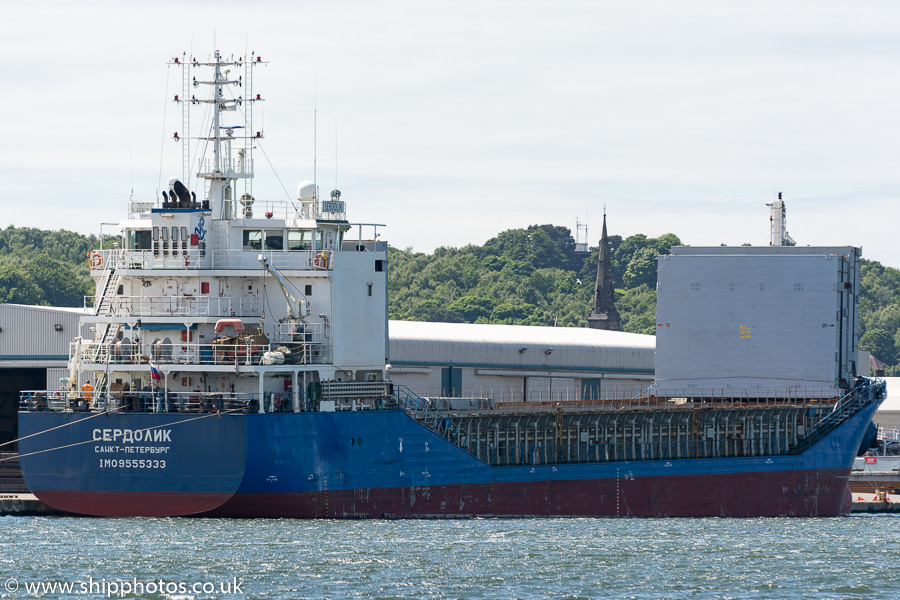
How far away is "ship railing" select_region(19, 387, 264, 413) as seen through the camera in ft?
140

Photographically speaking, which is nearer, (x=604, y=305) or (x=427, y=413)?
(x=427, y=413)

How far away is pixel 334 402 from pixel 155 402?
15.5ft

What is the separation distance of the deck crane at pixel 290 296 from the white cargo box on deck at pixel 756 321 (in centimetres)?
1387

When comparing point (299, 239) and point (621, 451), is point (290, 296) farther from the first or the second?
point (621, 451)

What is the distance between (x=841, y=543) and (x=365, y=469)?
12.7 meters

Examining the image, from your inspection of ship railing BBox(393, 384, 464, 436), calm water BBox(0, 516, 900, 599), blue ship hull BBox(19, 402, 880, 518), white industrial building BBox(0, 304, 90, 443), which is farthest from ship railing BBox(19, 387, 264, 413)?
white industrial building BBox(0, 304, 90, 443)

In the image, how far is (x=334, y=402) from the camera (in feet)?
144

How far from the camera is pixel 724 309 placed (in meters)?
52.8

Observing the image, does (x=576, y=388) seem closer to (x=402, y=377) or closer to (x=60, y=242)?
(x=402, y=377)

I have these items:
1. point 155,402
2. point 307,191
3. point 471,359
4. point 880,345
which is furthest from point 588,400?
point 880,345

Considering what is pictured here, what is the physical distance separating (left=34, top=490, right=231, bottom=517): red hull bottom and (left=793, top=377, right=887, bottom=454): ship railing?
2100cm

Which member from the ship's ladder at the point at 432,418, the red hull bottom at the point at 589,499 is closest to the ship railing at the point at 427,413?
the ship's ladder at the point at 432,418

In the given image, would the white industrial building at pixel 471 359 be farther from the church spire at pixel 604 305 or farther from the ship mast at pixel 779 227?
the church spire at pixel 604 305

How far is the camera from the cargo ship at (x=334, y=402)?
42562mm
